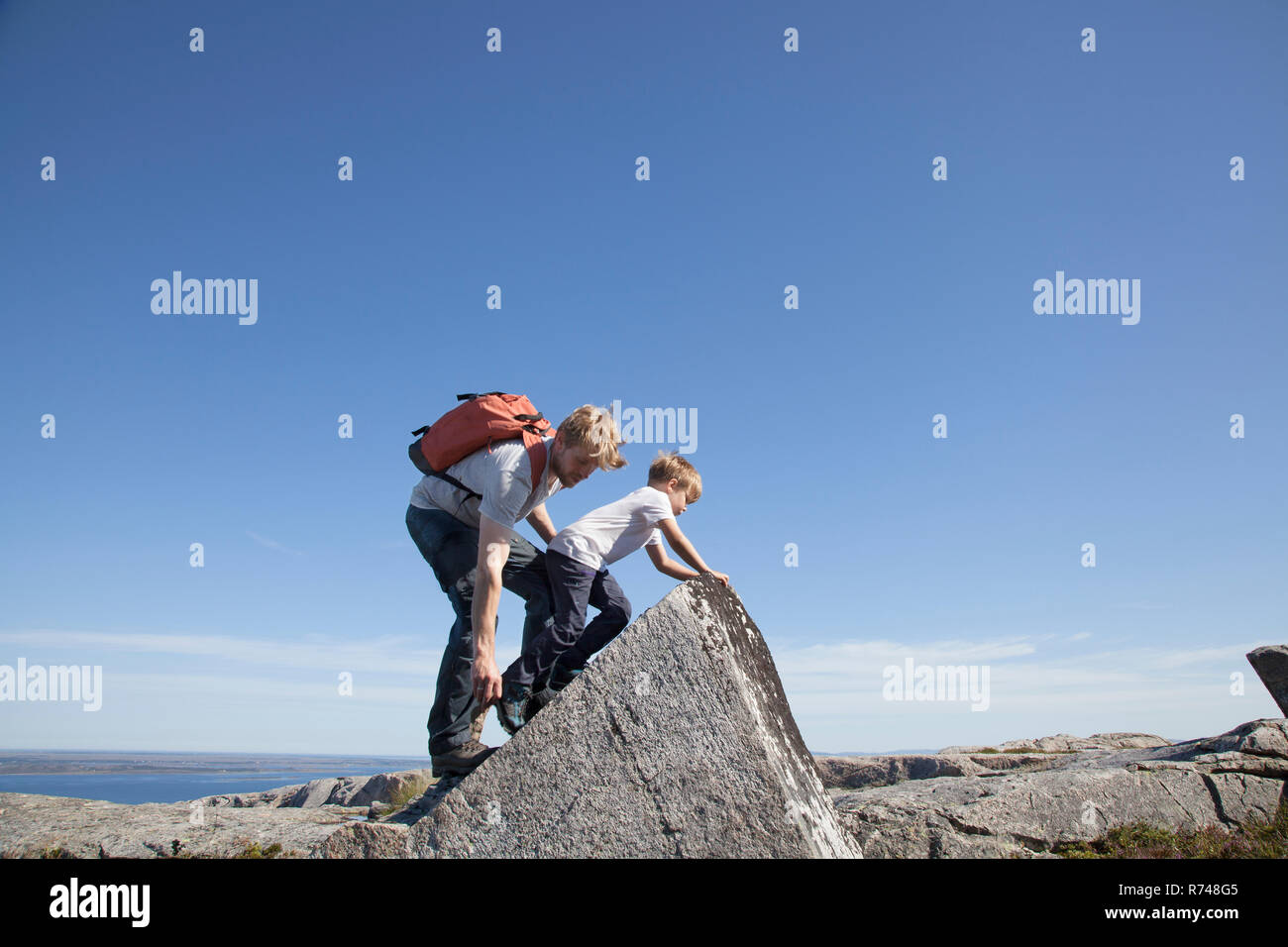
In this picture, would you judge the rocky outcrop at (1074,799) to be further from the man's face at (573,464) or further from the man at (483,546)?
the man's face at (573,464)

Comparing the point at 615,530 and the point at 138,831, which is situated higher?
the point at 615,530


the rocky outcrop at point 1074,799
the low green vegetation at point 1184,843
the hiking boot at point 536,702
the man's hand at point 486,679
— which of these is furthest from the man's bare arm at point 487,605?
the low green vegetation at point 1184,843

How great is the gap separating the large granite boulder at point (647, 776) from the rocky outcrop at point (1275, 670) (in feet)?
30.0

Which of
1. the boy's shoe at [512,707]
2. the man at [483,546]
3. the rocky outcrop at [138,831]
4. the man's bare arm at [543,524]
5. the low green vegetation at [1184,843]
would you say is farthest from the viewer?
the low green vegetation at [1184,843]

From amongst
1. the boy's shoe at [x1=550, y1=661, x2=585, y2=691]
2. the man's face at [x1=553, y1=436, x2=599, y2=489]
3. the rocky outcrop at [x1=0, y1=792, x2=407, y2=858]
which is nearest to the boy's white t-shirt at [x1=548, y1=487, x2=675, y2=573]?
the man's face at [x1=553, y1=436, x2=599, y2=489]

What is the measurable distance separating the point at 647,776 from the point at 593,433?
6.39 feet

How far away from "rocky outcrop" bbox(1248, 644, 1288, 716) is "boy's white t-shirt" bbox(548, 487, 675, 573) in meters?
9.58

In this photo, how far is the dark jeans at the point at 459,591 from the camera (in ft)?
A: 15.4

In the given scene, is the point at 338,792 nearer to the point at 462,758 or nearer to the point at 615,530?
the point at 462,758

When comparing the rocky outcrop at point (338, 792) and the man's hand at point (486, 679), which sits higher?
the man's hand at point (486, 679)

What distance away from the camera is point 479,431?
15.5 feet

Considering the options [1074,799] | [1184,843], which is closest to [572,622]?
[1074,799]

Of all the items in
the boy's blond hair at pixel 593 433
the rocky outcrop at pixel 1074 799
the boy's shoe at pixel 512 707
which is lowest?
the rocky outcrop at pixel 1074 799

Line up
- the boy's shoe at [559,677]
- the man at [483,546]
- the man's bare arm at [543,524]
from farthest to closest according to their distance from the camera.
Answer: the man's bare arm at [543,524] → the boy's shoe at [559,677] → the man at [483,546]
